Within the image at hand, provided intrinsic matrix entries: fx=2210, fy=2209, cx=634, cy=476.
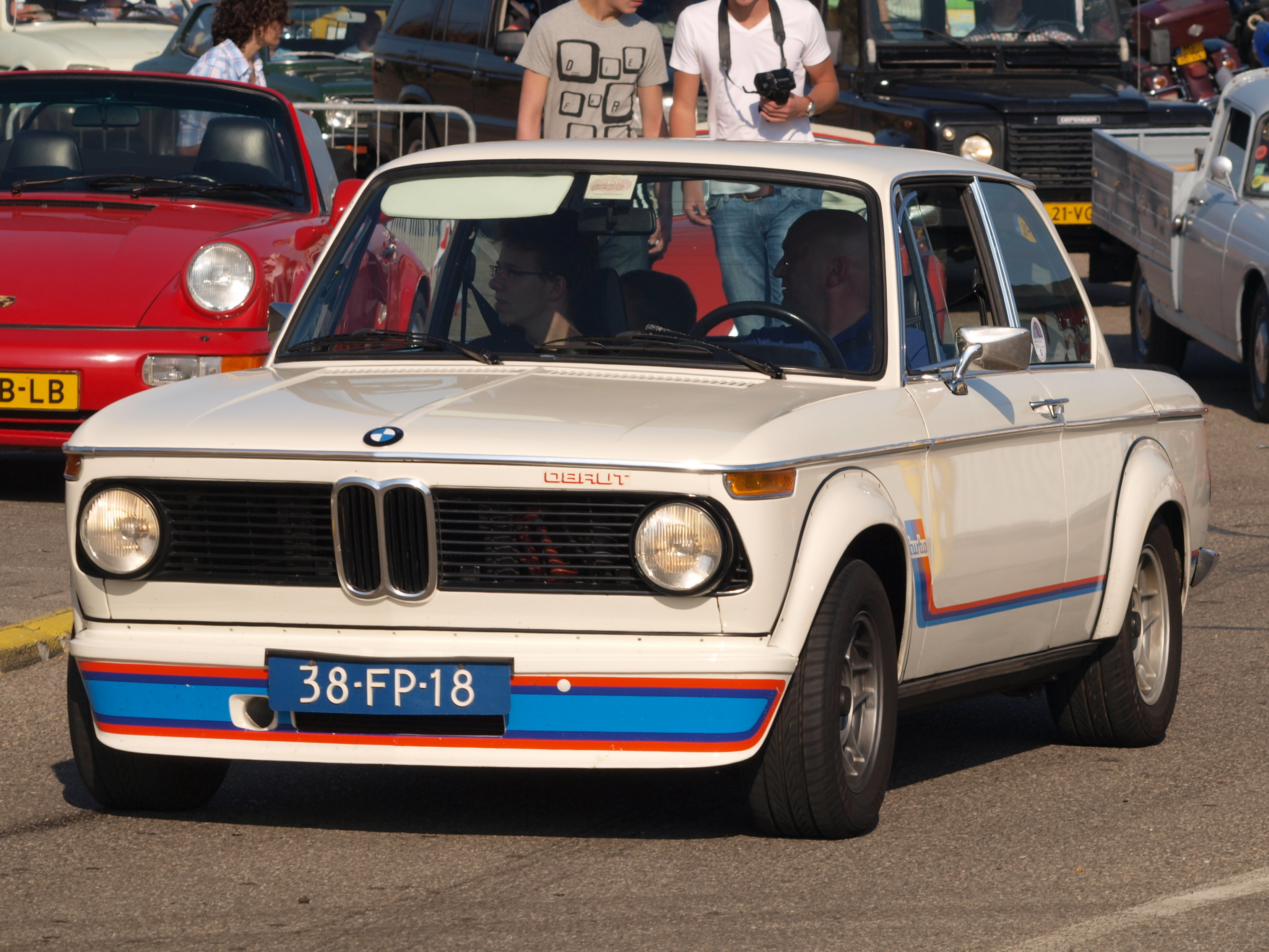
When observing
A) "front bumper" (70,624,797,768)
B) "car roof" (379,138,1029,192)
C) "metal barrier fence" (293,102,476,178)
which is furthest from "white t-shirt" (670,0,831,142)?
"metal barrier fence" (293,102,476,178)

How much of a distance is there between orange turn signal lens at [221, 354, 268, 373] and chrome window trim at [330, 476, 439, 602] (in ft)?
Result: 14.5

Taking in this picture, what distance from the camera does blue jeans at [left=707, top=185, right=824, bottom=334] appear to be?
5332mm

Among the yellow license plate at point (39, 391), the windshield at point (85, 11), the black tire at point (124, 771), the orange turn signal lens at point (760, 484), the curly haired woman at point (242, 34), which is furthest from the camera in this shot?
the windshield at point (85, 11)

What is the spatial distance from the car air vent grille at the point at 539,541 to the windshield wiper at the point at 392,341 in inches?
34.2

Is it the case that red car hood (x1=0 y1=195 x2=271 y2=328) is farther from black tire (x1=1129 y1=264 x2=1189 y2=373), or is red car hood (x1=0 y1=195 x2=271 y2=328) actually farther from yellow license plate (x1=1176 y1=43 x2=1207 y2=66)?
yellow license plate (x1=1176 y1=43 x2=1207 y2=66)

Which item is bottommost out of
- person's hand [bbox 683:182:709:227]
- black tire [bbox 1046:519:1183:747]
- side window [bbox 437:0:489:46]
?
black tire [bbox 1046:519:1183:747]

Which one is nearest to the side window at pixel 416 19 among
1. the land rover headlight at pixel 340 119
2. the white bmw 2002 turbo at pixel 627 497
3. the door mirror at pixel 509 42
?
the land rover headlight at pixel 340 119

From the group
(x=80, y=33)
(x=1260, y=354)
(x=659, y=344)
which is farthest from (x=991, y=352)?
(x=80, y=33)

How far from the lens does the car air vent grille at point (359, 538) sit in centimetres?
450

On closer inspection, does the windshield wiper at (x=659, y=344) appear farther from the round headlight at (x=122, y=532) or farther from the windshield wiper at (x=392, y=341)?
the round headlight at (x=122, y=532)

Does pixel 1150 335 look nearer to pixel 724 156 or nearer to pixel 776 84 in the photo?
pixel 776 84

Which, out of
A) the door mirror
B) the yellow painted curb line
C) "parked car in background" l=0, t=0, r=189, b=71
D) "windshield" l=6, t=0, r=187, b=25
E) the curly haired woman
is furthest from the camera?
"windshield" l=6, t=0, r=187, b=25

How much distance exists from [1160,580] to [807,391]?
5.62 ft

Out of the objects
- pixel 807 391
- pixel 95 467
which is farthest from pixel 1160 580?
pixel 95 467
